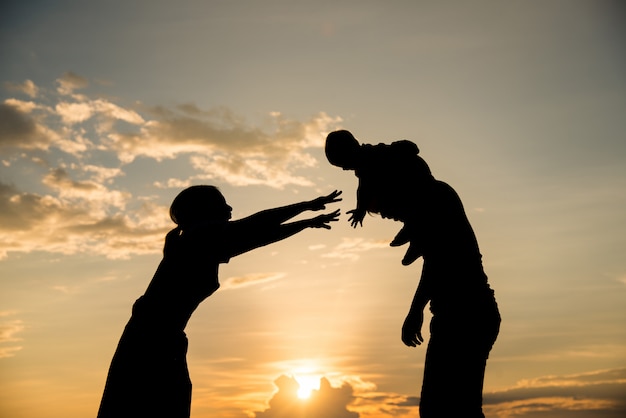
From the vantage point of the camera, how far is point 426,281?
5781mm

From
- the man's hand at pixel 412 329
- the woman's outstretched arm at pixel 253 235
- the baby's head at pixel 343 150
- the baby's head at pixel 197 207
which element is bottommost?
the man's hand at pixel 412 329

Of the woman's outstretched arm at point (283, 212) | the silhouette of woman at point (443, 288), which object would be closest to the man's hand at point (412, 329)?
the silhouette of woman at point (443, 288)

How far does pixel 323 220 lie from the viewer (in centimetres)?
624

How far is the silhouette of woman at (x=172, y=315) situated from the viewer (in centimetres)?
565

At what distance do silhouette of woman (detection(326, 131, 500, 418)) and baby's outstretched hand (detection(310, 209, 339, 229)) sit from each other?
0.42m

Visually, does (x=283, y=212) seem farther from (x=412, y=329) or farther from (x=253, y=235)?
(x=412, y=329)

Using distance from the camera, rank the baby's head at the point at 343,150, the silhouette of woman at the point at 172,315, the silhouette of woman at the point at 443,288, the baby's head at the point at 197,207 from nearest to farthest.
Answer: the silhouette of woman at the point at 443,288
the silhouette of woman at the point at 172,315
the baby's head at the point at 197,207
the baby's head at the point at 343,150

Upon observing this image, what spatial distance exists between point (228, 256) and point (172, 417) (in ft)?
4.71

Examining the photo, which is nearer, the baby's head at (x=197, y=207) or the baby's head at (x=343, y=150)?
the baby's head at (x=197, y=207)

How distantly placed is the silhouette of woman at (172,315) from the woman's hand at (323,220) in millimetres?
242

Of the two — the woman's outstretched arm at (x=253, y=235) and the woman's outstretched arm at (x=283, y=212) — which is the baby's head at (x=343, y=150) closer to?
the woman's outstretched arm at (x=283, y=212)

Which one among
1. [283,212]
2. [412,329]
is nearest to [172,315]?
[283,212]

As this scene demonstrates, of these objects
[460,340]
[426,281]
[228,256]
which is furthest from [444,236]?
[228,256]

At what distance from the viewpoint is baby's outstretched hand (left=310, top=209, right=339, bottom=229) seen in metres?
6.19
